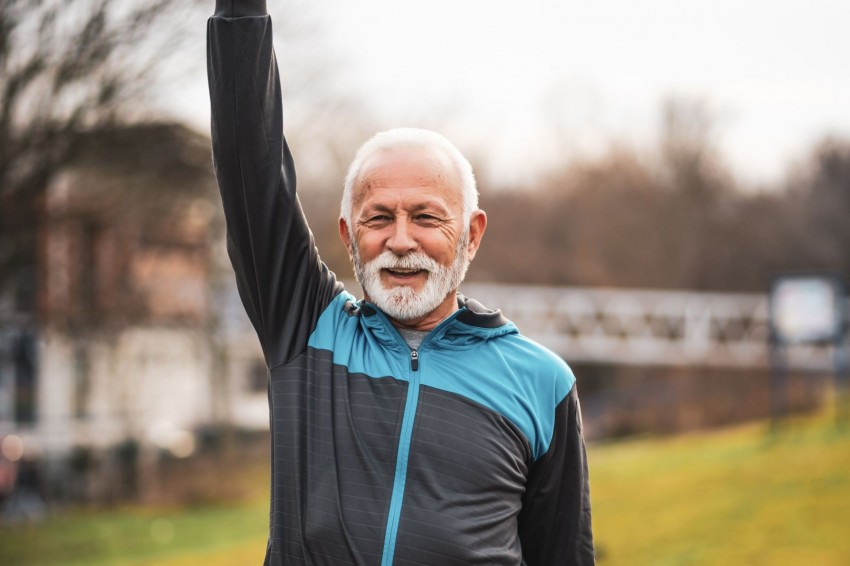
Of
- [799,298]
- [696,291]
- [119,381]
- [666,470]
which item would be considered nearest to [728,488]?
[666,470]

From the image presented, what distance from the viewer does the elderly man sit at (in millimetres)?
2014

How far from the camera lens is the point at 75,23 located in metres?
9.75

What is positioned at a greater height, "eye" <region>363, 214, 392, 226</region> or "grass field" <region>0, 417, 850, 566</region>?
"eye" <region>363, 214, 392, 226</region>

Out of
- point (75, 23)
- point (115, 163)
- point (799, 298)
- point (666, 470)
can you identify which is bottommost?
point (666, 470)

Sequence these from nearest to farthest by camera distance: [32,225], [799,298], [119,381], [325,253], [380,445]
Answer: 1. [380,445]
2. [32,225]
3. [799,298]
4. [119,381]
5. [325,253]

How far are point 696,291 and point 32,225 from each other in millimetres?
24726

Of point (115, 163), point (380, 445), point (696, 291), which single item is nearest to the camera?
point (380, 445)

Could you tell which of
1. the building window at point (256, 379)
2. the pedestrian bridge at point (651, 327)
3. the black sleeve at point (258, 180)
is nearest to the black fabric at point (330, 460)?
the black sleeve at point (258, 180)

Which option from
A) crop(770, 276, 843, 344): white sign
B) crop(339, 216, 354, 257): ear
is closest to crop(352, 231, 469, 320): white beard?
crop(339, 216, 354, 257): ear

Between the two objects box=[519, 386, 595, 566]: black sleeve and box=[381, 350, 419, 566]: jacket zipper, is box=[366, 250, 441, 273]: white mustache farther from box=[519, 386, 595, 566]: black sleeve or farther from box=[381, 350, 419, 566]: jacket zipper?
box=[519, 386, 595, 566]: black sleeve

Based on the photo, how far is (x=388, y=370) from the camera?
2117 mm

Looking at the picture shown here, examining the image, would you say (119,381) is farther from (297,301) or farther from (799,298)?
(297,301)

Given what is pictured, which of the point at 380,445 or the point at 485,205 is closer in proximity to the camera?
the point at 380,445

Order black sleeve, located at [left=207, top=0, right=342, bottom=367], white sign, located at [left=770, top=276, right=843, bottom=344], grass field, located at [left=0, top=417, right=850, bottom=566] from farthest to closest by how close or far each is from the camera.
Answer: white sign, located at [left=770, top=276, right=843, bottom=344], grass field, located at [left=0, top=417, right=850, bottom=566], black sleeve, located at [left=207, top=0, right=342, bottom=367]
